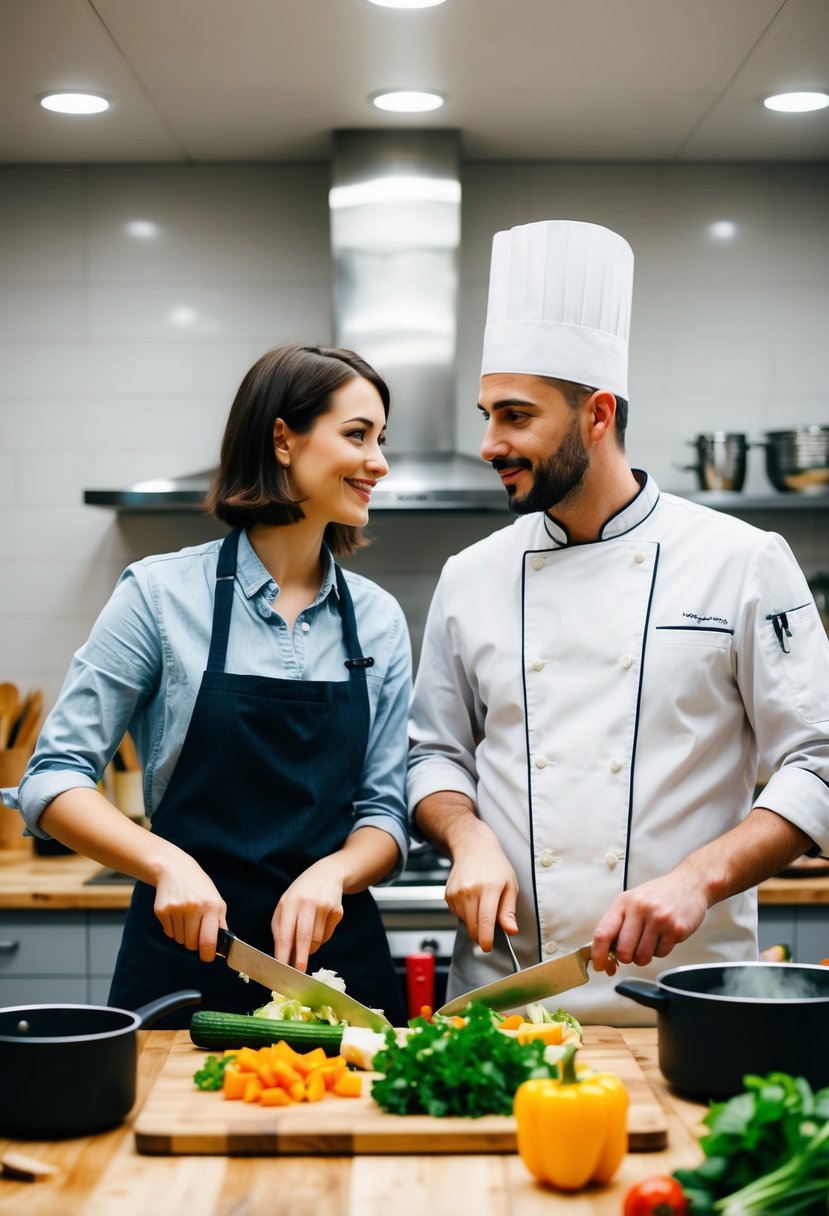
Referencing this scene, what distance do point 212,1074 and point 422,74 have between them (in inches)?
86.9

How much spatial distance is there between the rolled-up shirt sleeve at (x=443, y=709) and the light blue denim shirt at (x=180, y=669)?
0.10 ft

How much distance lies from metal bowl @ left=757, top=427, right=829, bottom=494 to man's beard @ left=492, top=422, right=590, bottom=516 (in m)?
1.55

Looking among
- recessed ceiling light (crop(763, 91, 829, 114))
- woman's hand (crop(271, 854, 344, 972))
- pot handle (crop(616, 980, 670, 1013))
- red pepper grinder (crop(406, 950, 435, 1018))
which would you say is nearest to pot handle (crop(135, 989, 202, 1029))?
woman's hand (crop(271, 854, 344, 972))

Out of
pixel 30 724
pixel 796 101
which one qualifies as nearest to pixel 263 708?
pixel 30 724

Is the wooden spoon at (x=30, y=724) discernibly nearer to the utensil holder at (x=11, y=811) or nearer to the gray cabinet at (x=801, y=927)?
the utensil holder at (x=11, y=811)

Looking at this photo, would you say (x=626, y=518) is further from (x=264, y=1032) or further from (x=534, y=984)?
(x=264, y=1032)

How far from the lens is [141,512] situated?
3.48 m

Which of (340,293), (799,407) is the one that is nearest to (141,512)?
(340,293)

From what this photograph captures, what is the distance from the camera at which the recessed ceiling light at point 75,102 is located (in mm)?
2943

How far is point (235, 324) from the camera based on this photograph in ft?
11.4

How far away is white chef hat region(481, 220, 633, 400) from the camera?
191 centimetres

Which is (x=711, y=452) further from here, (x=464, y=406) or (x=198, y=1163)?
(x=198, y=1163)

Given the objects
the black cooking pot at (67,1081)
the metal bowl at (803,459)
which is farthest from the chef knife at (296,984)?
the metal bowl at (803,459)

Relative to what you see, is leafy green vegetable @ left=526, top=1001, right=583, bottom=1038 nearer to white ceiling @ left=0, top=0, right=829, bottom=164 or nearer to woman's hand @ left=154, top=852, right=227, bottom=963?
woman's hand @ left=154, top=852, right=227, bottom=963
